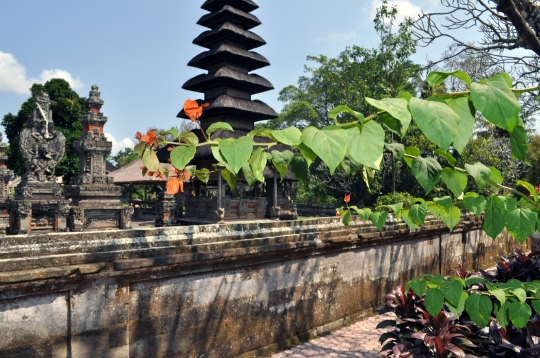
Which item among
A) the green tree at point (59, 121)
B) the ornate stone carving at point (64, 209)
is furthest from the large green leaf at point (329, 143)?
the green tree at point (59, 121)

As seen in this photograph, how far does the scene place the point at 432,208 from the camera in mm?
2191

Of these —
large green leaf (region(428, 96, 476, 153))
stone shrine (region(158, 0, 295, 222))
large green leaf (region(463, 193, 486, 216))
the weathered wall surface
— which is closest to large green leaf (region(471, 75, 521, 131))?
large green leaf (region(428, 96, 476, 153))

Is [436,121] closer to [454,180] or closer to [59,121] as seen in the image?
[454,180]

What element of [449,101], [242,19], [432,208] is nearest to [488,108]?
[449,101]

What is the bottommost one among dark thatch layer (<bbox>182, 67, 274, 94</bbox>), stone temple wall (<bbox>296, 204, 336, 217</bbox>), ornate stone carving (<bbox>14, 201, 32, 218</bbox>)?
stone temple wall (<bbox>296, 204, 336, 217</bbox>)

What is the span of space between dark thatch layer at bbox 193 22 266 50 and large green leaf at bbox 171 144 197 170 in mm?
23493

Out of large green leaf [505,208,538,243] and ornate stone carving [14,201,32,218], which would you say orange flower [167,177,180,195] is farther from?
ornate stone carving [14,201,32,218]

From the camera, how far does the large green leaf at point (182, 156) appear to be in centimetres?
143

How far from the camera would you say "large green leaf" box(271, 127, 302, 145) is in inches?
50.8

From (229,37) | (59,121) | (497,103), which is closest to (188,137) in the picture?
(497,103)

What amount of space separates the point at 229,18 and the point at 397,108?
25035 millimetres

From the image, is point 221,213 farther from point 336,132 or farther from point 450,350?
point 336,132

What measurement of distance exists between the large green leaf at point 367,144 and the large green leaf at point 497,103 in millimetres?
286

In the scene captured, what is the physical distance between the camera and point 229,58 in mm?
23594
